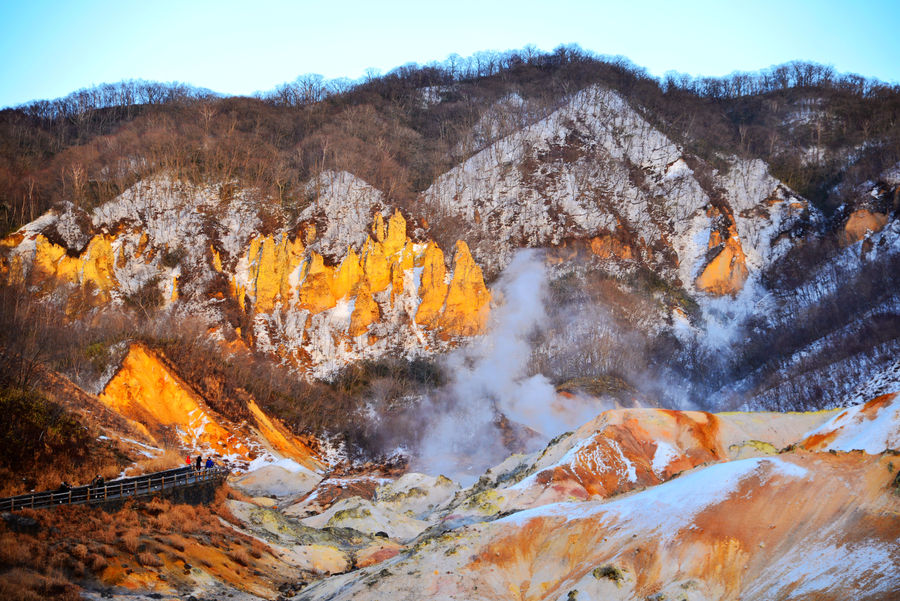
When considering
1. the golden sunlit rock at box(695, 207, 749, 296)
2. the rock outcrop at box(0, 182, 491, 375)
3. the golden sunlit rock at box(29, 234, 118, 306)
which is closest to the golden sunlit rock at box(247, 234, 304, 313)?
the rock outcrop at box(0, 182, 491, 375)

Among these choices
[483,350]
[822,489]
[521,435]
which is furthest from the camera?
[483,350]

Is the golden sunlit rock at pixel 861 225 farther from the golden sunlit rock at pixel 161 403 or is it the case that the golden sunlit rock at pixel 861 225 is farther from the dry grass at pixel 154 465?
the dry grass at pixel 154 465

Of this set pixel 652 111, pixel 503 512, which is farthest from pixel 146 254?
pixel 652 111

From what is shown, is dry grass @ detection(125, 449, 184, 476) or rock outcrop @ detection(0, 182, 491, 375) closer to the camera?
dry grass @ detection(125, 449, 184, 476)

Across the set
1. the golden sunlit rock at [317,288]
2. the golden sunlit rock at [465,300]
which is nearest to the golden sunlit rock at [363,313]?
the golden sunlit rock at [317,288]

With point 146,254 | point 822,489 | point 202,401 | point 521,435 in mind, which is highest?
point 146,254

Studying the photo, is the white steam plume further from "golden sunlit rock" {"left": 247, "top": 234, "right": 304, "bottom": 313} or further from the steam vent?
"golden sunlit rock" {"left": 247, "top": 234, "right": 304, "bottom": 313}

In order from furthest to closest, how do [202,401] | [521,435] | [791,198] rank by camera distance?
[791,198]
[521,435]
[202,401]

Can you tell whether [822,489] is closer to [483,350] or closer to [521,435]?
[521,435]

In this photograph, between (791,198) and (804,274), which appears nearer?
(804,274)
